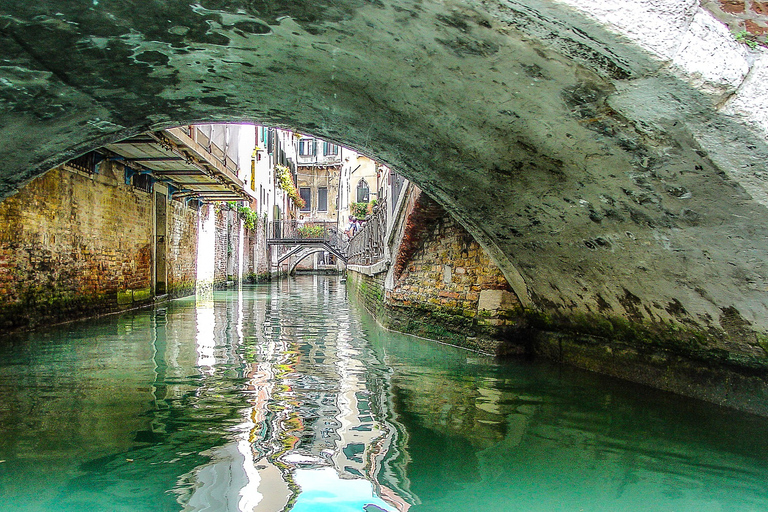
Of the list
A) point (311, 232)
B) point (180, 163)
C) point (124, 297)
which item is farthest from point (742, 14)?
point (311, 232)

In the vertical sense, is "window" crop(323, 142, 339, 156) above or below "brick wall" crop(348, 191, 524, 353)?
above

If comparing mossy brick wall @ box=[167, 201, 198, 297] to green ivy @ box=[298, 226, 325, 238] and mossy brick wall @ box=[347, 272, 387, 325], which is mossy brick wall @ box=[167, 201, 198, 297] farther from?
green ivy @ box=[298, 226, 325, 238]

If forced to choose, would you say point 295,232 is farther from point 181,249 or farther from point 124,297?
point 124,297

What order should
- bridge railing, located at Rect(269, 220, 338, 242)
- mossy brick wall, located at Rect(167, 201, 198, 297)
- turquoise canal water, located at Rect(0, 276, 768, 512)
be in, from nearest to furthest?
turquoise canal water, located at Rect(0, 276, 768, 512) → mossy brick wall, located at Rect(167, 201, 198, 297) → bridge railing, located at Rect(269, 220, 338, 242)

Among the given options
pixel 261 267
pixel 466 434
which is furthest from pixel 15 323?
pixel 261 267

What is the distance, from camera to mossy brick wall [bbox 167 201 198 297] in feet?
51.1

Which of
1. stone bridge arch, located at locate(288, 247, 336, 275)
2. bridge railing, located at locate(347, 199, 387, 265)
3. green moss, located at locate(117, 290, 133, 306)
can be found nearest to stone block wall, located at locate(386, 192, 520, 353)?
bridge railing, located at locate(347, 199, 387, 265)

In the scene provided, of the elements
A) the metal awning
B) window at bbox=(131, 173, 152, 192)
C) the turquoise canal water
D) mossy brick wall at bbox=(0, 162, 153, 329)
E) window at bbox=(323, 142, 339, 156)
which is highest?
window at bbox=(323, 142, 339, 156)

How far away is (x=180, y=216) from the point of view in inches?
650

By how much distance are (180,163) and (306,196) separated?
33.9 m

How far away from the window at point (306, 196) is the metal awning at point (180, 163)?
28.4m

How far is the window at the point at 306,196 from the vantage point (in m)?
45.8

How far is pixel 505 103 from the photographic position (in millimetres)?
3471

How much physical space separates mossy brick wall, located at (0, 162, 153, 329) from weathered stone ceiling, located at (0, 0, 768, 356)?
351 cm
